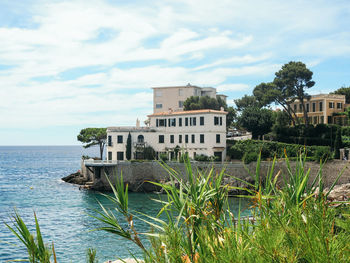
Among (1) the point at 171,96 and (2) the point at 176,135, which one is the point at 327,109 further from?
(1) the point at 171,96

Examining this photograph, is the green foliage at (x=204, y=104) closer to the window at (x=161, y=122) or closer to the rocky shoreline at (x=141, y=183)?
the window at (x=161, y=122)

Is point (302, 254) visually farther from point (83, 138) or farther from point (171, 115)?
point (83, 138)

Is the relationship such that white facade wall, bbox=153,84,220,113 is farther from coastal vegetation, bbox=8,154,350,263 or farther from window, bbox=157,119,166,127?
coastal vegetation, bbox=8,154,350,263

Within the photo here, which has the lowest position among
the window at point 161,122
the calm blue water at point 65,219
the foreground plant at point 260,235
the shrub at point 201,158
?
the calm blue water at point 65,219

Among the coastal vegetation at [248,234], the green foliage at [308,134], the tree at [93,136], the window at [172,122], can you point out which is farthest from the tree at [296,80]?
the coastal vegetation at [248,234]

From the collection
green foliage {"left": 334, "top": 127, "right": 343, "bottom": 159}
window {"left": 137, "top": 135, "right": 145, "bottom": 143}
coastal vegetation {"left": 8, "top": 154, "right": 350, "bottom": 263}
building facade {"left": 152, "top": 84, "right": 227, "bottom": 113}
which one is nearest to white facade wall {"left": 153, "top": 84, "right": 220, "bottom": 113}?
building facade {"left": 152, "top": 84, "right": 227, "bottom": 113}

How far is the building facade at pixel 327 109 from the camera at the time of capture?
225ft

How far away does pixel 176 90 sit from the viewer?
3118 inches

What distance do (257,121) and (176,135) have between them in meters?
15.8

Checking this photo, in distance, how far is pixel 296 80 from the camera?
62594mm

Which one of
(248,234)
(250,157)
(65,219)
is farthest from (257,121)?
(248,234)

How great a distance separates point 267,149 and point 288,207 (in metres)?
45.8

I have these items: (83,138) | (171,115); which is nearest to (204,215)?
(171,115)

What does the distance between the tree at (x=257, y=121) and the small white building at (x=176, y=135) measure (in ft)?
35.6
